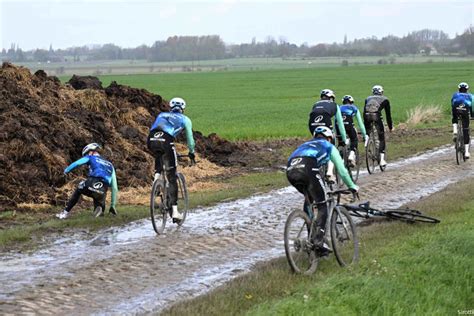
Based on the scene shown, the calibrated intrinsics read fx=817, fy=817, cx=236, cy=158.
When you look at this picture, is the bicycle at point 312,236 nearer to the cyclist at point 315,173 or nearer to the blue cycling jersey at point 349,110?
the cyclist at point 315,173

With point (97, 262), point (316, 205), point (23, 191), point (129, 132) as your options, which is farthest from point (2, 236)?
point (129, 132)

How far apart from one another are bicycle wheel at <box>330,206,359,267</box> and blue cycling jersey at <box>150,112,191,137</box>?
396 cm

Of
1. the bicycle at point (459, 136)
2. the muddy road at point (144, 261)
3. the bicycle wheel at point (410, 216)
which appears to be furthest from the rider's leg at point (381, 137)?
the bicycle wheel at point (410, 216)

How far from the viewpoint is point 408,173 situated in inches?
776

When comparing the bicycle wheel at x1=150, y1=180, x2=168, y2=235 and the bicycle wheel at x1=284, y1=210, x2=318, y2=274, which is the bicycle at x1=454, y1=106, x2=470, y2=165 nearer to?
the bicycle wheel at x1=150, y1=180, x2=168, y2=235

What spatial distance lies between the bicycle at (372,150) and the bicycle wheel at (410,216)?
747 cm

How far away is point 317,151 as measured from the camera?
392 inches

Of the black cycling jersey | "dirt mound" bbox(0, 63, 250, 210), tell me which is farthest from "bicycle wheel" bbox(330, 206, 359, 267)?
"dirt mound" bbox(0, 63, 250, 210)

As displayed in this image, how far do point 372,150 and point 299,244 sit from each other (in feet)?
36.6

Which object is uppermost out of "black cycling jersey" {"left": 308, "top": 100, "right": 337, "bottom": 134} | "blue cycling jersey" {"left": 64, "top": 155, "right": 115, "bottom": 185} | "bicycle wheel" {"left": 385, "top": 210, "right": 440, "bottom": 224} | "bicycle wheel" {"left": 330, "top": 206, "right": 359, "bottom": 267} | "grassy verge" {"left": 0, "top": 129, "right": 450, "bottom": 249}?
"black cycling jersey" {"left": 308, "top": 100, "right": 337, "bottom": 134}

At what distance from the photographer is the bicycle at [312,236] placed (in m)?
9.62

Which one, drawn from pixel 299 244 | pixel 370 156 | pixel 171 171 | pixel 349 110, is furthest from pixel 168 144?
pixel 370 156

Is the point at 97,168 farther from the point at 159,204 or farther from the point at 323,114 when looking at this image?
the point at 323,114

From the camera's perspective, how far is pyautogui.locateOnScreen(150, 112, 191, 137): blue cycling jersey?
13.3 metres
